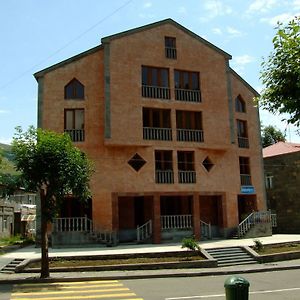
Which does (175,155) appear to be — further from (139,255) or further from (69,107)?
(139,255)

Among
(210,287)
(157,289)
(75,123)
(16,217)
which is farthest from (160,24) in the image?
(16,217)

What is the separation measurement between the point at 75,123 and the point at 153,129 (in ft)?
16.1

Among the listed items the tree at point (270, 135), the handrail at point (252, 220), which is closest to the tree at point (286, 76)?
the handrail at point (252, 220)

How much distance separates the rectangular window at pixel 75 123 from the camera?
90.0 feet

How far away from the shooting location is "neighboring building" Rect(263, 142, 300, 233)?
36156 millimetres

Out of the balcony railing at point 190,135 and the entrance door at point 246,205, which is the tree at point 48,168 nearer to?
the balcony railing at point 190,135

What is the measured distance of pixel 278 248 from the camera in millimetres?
23719

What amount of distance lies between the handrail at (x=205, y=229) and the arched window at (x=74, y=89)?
11425 millimetres

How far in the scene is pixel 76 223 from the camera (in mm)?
26516

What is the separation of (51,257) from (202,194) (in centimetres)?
1193

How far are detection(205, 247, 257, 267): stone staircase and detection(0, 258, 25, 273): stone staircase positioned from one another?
29.6ft

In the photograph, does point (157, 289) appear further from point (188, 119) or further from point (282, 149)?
point (282, 149)

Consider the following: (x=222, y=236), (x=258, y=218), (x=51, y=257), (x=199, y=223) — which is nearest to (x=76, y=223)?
(x=51, y=257)

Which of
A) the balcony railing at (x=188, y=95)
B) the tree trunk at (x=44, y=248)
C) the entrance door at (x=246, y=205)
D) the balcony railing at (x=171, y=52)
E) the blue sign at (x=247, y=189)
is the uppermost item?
the balcony railing at (x=171, y=52)
